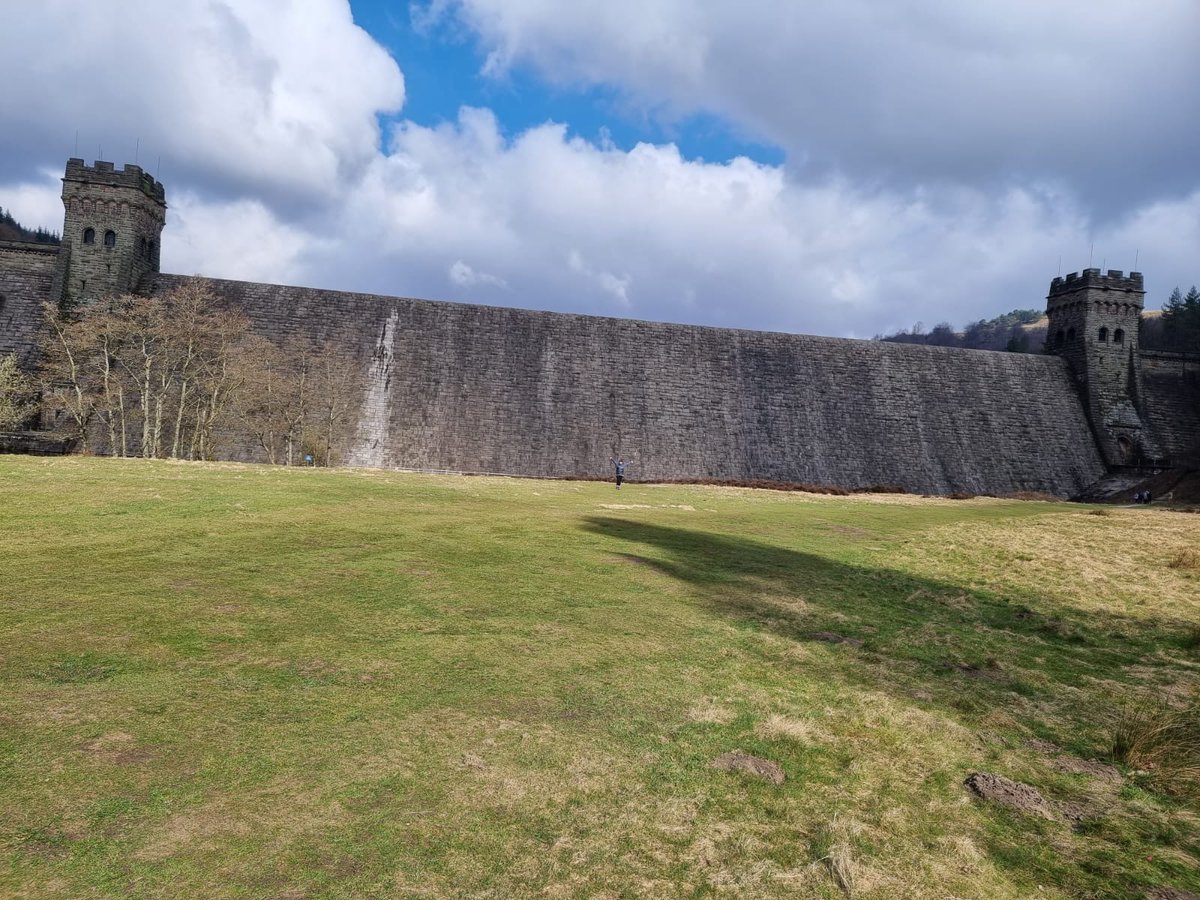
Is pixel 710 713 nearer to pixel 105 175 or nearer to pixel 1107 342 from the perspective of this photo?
pixel 105 175

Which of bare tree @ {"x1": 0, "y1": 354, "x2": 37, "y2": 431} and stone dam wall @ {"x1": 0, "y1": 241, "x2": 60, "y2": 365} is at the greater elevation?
stone dam wall @ {"x1": 0, "y1": 241, "x2": 60, "y2": 365}

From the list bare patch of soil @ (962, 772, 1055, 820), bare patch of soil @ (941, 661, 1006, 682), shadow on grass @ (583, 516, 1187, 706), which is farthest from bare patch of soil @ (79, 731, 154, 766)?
bare patch of soil @ (941, 661, 1006, 682)

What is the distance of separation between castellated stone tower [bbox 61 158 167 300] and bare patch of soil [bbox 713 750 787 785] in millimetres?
45756

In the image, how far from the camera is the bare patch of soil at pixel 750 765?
6.15 meters

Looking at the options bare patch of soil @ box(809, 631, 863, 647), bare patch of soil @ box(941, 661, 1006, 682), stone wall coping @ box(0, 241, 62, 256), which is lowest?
bare patch of soil @ box(941, 661, 1006, 682)

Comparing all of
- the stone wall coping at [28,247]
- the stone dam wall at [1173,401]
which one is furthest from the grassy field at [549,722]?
the stone dam wall at [1173,401]

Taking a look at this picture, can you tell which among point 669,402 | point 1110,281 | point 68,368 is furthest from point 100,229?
point 1110,281

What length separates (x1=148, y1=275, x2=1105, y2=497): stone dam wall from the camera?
43000 millimetres

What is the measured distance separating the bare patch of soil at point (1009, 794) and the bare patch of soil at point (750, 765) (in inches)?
63.3

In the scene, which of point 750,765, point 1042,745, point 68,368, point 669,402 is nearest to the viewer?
point 750,765

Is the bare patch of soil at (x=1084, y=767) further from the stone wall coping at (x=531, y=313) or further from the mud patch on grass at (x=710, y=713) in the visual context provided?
the stone wall coping at (x=531, y=313)

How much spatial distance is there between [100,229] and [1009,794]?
4958 centimetres

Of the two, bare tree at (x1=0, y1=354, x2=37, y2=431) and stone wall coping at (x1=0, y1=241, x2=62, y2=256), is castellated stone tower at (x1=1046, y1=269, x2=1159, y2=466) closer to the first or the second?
bare tree at (x1=0, y1=354, x2=37, y2=431)

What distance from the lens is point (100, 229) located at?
→ 41000mm
